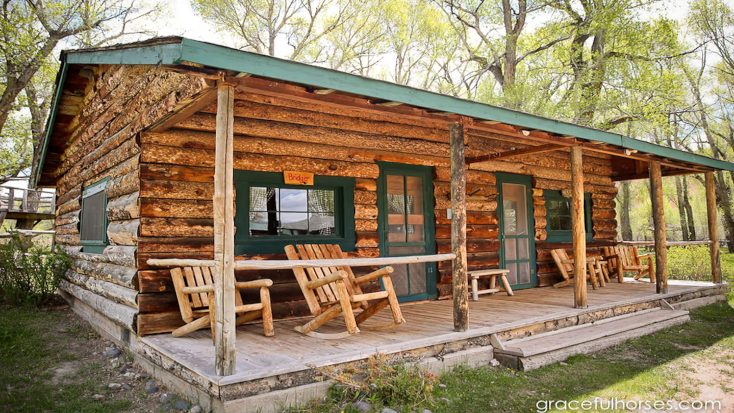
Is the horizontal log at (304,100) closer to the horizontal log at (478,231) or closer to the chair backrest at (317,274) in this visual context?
the chair backrest at (317,274)

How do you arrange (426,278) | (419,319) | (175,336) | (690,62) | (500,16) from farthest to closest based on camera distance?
(690,62), (500,16), (426,278), (419,319), (175,336)

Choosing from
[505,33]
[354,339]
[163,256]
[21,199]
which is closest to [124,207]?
[163,256]

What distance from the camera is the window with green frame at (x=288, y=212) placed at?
529cm

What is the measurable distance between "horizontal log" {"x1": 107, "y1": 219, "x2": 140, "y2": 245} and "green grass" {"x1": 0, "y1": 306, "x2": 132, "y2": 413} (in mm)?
1273

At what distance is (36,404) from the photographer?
3.77m

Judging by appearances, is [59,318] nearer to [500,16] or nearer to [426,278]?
[426,278]

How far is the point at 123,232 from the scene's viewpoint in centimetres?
512

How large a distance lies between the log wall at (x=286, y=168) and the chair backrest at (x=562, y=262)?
1188mm

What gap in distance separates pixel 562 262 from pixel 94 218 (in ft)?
23.6

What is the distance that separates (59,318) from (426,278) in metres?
5.39

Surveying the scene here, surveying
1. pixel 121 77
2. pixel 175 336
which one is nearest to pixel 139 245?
pixel 175 336

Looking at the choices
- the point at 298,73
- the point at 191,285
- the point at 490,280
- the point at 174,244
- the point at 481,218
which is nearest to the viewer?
the point at 298,73

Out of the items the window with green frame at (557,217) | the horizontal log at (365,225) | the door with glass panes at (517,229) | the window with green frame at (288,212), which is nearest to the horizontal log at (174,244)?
the window with green frame at (288,212)

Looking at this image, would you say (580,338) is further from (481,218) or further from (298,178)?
(298,178)
